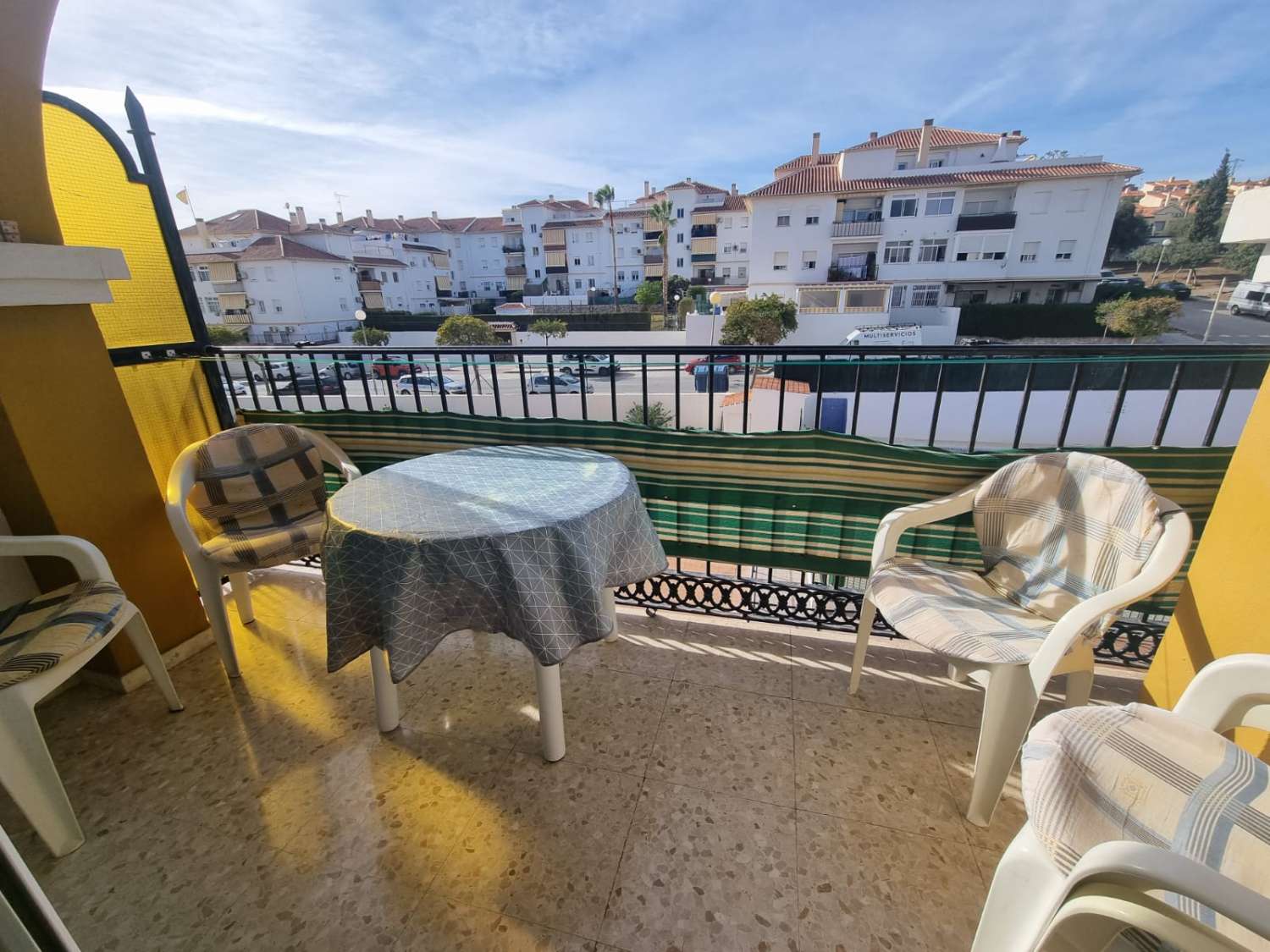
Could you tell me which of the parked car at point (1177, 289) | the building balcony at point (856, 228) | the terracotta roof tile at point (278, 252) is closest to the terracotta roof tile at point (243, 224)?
the terracotta roof tile at point (278, 252)

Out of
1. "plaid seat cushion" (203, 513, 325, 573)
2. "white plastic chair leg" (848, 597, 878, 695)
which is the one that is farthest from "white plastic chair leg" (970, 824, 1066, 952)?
"plaid seat cushion" (203, 513, 325, 573)

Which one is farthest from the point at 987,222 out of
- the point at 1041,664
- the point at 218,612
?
the point at 218,612

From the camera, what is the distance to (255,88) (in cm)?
233

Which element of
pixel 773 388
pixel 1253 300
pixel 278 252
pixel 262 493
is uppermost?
pixel 278 252

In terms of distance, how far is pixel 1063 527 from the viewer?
4.92 ft

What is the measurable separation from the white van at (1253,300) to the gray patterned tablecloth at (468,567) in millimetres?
2104

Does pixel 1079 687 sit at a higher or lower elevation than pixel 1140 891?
lower

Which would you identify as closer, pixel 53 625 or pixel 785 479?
pixel 53 625

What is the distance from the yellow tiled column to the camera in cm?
156

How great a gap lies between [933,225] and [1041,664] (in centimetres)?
2364

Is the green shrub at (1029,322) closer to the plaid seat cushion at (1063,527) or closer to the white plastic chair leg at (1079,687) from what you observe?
the plaid seat cushion at (1063,527)

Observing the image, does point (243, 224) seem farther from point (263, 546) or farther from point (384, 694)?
point (384, 694)

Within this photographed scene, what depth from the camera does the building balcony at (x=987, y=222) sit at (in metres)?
18.7

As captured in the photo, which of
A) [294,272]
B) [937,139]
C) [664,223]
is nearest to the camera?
[937,139]
